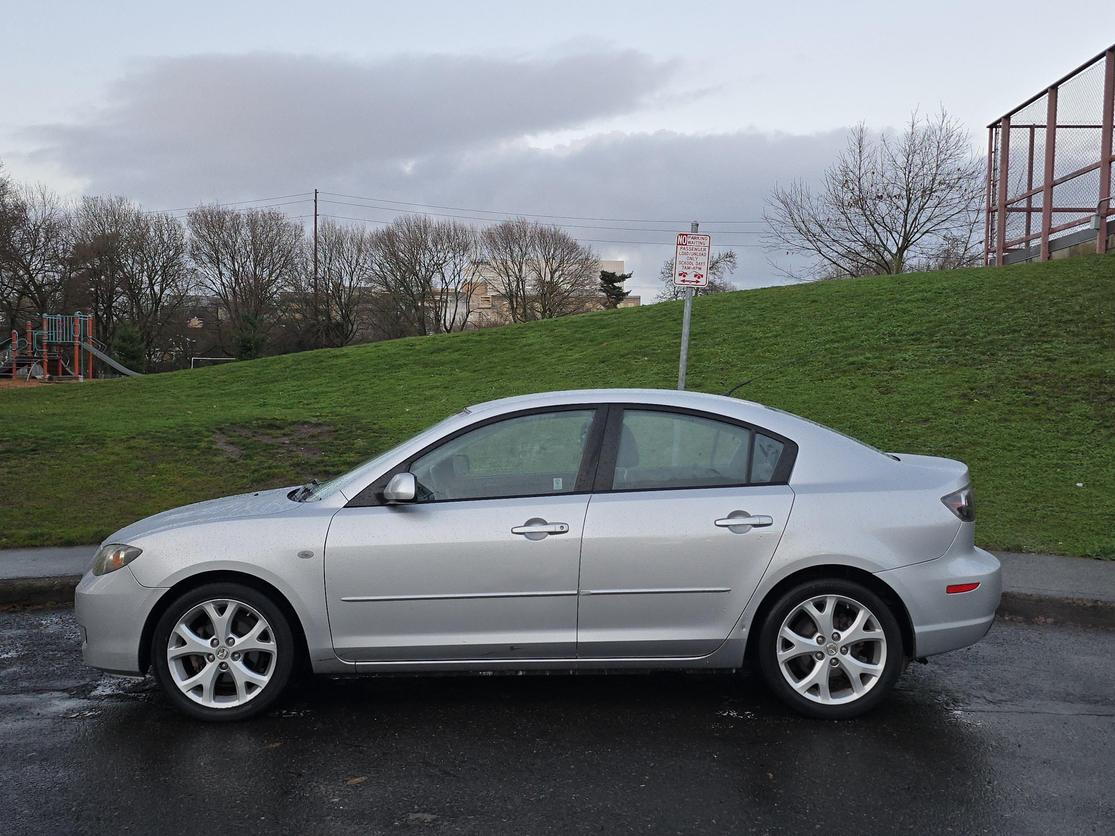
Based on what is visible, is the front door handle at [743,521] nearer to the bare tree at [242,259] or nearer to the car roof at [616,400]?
the car roof at [616,400]

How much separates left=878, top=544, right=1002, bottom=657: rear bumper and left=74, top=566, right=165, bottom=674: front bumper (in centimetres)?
342

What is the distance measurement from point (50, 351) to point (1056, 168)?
120 ft

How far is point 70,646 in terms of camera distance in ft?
19.3

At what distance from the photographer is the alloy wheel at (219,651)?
4.50 m

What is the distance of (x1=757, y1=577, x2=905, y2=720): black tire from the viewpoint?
14.7 ft

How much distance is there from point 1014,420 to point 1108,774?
30.0 ft

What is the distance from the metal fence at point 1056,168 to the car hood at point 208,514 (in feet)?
62.7

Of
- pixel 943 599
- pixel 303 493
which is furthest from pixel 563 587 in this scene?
pixel 943 599

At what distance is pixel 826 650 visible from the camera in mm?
4504

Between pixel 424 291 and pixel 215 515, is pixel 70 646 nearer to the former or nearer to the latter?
pixel 215 515

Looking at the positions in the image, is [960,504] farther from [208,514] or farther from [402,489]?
[208,514]

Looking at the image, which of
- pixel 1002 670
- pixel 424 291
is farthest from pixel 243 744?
pixel 424 291

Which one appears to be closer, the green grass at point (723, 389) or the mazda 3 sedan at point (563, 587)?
the mazda 3 sedan at point (563, 587)

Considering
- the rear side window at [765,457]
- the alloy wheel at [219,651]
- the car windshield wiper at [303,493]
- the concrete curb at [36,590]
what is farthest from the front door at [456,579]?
the concrete curb at [36,590]
